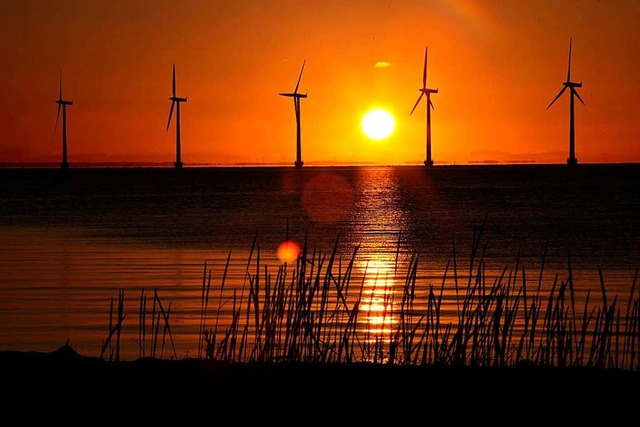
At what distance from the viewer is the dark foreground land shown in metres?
12.6

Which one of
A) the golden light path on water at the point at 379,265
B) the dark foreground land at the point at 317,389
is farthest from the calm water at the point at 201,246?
the dark foreground land at the point at 317,389

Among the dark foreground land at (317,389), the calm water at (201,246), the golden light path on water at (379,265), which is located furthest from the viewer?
the calm water at (201,246)

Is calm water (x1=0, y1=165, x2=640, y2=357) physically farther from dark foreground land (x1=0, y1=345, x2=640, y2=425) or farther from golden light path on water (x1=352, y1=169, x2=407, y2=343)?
dark foreground land (x1=0, y1=345, x2=640, y2=425)

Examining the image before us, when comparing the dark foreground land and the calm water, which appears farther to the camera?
the calm water

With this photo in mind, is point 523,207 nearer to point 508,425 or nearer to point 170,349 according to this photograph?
point 170,349

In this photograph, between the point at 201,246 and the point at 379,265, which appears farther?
the point at 201,246

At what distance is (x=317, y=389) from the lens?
13.7 metres

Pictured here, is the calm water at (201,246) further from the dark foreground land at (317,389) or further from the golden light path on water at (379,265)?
the dark foreground land at (317,389)

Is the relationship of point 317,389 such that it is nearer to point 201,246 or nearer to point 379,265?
point 379,265

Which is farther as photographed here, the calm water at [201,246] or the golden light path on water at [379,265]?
the calm water at [201,246]

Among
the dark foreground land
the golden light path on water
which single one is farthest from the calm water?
the dark foreground land

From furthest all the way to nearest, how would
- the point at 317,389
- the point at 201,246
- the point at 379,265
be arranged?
the point at 201,246
the point at 379,265
the point at 317,389

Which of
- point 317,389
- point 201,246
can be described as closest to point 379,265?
point 201,246

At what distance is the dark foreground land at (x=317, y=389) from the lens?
41.5ft
